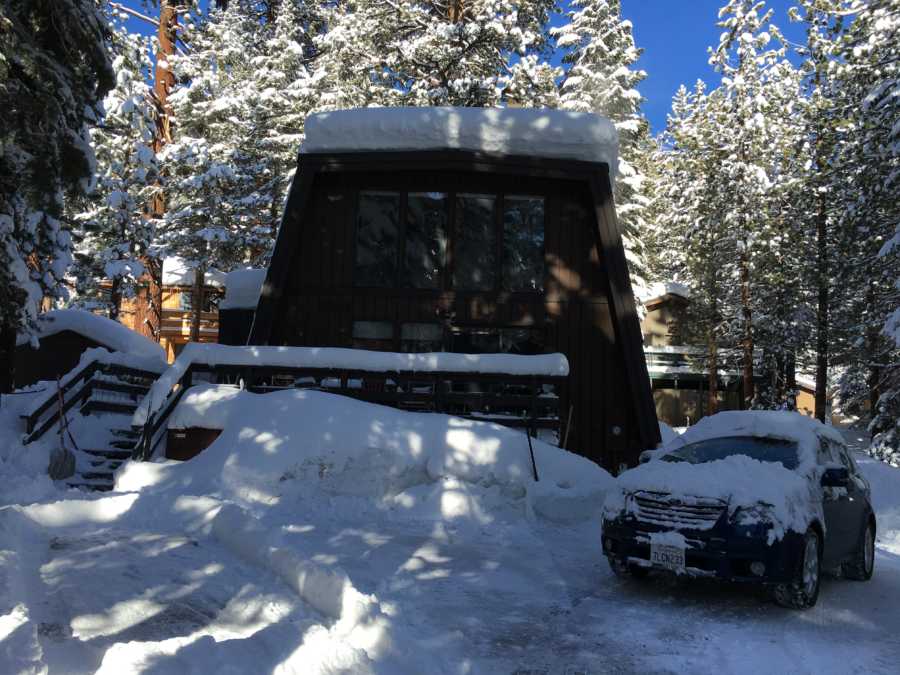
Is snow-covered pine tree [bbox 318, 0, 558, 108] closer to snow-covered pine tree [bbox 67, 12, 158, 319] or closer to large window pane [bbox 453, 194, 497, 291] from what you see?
snow-covered pine tree [bbox 67, 12, 158, 319]

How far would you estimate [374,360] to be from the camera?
12.2 metres

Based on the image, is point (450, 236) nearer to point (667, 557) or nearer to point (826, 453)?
point (826, 453)

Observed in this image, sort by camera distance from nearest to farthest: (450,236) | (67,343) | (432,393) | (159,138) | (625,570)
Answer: (625,570) → (432,393) → (450,236) → (67,343) → (159,138)

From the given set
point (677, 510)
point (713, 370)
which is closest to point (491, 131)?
point (677, 510)

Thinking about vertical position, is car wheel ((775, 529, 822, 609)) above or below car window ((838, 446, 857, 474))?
below

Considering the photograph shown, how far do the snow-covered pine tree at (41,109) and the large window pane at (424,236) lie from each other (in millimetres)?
6164

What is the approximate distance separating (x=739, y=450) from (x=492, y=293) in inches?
308

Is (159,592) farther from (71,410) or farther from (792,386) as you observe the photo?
(792,386)

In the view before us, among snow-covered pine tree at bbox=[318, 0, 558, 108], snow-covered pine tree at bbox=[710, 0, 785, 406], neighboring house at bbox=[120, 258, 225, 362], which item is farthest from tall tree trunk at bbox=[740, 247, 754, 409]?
neighboring house at bbox=[120, 258, 225, 362]

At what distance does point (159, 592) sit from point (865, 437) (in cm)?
3303

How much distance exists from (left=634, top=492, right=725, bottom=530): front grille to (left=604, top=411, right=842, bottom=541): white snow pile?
6 cm

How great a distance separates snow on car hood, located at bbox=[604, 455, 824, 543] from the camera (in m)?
6.29

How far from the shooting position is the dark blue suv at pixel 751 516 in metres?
6.17

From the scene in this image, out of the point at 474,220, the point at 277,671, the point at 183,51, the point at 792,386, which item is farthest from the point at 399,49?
the point at 277,671
